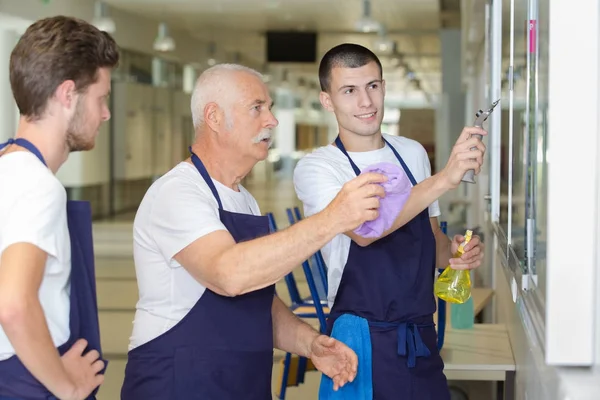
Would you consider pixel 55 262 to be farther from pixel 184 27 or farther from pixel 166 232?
pixel 184 27

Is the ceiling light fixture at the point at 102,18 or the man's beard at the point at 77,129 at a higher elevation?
the ceiling light fixture at the point at 102,18

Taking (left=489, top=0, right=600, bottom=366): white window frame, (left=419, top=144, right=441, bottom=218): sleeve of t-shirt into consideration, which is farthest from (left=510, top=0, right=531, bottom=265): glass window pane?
(left=489, top=0, right=600, bottom=366): white window frame

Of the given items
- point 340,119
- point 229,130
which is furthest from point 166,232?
point 340,119

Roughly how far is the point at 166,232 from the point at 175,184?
113mm

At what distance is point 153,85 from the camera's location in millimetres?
18078

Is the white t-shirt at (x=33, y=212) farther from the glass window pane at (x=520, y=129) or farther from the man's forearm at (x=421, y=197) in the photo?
the glass window pane at (x=520, y=129)

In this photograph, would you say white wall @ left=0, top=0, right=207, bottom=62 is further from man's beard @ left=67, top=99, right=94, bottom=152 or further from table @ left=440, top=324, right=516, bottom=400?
man's beard @ left=67, top=99, right=94, bottom=152

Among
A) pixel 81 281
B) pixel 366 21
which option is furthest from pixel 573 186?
pixel 366 21

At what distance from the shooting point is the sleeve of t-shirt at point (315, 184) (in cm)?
233

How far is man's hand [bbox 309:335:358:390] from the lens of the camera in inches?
83.2

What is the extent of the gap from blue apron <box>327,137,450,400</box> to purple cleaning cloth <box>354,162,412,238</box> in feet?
1.41

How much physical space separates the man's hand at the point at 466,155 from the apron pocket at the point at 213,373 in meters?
0.58

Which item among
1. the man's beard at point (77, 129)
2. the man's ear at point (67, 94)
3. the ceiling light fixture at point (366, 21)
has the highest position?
the ceiling light fixture at point (366, 21)

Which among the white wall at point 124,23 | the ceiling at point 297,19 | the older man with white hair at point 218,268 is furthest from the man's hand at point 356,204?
the ceiling at point 297,19
